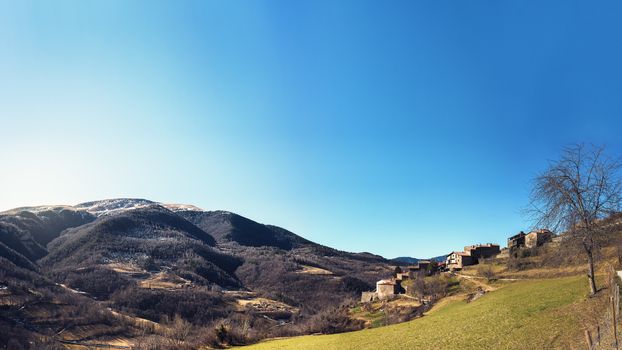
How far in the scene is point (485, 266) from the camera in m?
85.0

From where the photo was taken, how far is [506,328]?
2583cm

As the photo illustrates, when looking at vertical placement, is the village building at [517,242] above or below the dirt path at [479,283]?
above

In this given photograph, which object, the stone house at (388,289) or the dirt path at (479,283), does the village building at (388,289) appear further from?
the dirt path at (479,283)

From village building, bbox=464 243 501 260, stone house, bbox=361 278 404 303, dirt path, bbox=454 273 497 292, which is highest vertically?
village building, bbox=464 243 501 260

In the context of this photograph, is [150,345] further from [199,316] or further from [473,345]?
[199,316]

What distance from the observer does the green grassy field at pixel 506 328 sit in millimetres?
22438

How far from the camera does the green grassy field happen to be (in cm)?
2244

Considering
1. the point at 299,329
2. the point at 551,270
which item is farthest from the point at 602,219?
the point at 299,329

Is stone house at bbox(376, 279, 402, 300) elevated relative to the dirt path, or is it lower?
lower

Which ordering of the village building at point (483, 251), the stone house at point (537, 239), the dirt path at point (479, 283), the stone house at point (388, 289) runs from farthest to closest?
the village building at point (483, 251)
the stone house at point (388, 289)
the stone house at point (537, 239)
the dirt path at point (479, 283)

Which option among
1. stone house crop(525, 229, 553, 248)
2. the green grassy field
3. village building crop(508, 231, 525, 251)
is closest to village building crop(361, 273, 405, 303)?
village building crop(508, 231, 525, 251)

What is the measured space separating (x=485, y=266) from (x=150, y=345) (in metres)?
66.0

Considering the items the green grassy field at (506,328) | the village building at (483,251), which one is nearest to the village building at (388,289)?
the village building at (483,251)

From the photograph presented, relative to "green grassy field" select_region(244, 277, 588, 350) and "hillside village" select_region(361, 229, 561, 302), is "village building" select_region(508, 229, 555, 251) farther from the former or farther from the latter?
"green grassy field" select_region(244, 277, 588, 350)
